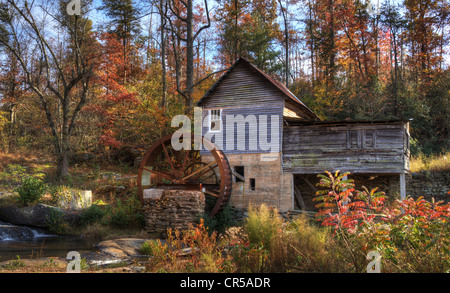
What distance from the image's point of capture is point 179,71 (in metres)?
20.6

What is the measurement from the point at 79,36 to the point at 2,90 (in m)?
6.97

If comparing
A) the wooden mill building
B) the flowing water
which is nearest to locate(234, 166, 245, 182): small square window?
the wooden mill building

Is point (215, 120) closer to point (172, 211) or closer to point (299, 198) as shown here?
point (172, 211)

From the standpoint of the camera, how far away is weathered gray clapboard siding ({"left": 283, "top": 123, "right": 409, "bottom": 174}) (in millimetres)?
13617

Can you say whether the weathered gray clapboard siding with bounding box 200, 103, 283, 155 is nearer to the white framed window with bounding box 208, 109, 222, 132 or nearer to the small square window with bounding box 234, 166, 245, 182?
the white framed window with bounding box 208, 109, 222, 132

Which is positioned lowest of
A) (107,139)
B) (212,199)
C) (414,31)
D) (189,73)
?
(212,199)

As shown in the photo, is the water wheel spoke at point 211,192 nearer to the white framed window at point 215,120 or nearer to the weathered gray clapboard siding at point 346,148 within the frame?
the white framed window at point 215,120

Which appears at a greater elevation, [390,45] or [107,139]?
[390,45]

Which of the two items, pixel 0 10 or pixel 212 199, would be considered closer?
pixel 212 199

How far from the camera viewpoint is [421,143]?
21.1 metres

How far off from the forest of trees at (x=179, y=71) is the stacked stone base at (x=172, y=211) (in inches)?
242
